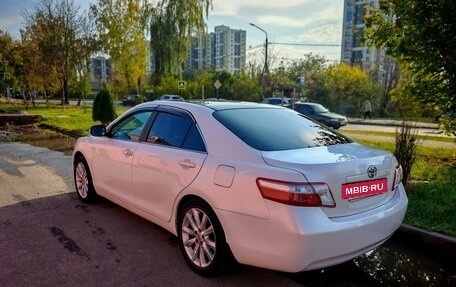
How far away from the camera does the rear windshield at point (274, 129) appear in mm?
3321

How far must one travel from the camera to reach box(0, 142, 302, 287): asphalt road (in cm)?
336

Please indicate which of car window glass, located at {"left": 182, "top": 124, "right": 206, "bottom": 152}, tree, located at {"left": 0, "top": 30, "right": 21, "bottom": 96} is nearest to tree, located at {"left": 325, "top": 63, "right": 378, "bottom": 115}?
tree, located at {"left": 0, "top": 30, "right": 21, "bottom": 96}

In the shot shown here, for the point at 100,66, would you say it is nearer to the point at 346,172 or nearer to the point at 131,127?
the point at 131,127

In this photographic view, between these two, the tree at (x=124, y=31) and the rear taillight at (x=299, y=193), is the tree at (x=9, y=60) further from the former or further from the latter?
the rear taillight at (x=299, y=193)

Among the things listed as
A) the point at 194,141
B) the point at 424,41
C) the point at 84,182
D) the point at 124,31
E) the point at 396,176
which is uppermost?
the point at 124,31

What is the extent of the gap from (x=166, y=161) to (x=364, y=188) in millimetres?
1835

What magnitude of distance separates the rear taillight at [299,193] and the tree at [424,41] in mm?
3993

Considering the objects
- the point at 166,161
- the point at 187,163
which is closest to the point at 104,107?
the point at 166,161

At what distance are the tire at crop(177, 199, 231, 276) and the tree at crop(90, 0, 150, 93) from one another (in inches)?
1364

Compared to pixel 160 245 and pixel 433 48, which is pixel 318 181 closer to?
pixel 160 245

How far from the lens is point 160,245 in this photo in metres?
4.11

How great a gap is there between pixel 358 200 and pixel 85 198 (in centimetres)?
400

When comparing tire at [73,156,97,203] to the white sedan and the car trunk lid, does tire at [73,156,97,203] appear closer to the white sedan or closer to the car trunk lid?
the white sedan

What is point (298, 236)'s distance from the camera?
2.65 meters
